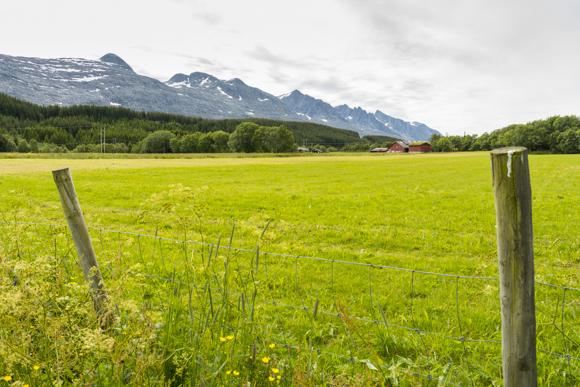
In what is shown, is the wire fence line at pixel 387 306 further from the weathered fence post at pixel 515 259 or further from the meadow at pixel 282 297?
the weathered fence post at pixel 515 259

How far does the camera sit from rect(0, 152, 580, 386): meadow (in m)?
3.35

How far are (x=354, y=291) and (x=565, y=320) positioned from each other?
3478 mm

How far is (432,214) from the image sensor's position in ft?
50.0

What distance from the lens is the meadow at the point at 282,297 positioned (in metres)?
3.35

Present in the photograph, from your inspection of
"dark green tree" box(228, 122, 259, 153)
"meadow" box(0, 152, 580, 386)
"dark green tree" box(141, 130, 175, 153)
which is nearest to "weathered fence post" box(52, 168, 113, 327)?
"meadow" box(0, 152, 580, 386)

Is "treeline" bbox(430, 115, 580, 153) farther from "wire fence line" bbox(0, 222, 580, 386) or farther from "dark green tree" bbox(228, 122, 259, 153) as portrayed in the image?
"wire fence line" bbox(0, 222, 580, 386)

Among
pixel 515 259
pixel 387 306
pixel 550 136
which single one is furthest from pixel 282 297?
pixel 550 136

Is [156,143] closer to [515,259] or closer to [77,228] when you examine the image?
[77,228]

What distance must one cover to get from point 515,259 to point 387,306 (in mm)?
3757

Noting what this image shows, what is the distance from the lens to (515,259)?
2693mm

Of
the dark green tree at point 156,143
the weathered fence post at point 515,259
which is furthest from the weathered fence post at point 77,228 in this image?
the dark green tree at point 156,143

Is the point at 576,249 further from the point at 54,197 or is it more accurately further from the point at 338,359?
the point at 54,197

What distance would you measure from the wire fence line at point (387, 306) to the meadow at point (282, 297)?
0.04 meters

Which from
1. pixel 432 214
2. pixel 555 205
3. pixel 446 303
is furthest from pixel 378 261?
pixel 555 205
